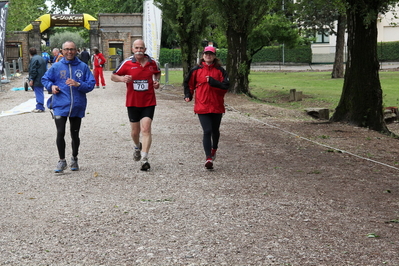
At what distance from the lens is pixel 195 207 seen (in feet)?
23.1

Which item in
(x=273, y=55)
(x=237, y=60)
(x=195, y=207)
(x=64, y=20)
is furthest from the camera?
(x=273, y=55)

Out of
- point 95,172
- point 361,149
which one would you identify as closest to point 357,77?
point 361,149

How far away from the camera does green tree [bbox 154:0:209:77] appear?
29.4 meters

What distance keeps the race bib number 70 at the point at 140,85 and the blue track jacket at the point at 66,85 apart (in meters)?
0.60

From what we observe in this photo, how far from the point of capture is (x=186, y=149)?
1169 centimetres

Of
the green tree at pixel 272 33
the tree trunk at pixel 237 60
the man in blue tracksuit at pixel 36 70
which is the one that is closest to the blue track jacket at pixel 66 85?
the man in blue tracksuit at pixel 36 70

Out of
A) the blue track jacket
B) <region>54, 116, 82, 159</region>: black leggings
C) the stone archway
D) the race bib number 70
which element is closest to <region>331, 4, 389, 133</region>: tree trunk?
the race bib number 70

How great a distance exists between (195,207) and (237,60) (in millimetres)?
19326

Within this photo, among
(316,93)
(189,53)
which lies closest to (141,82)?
(316,93)

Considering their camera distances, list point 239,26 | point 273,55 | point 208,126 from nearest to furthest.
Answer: point 208,126, point 239,26, point 273,55

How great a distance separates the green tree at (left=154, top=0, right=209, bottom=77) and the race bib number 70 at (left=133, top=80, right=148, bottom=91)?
2006cm

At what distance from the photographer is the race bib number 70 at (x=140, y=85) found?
936 cm

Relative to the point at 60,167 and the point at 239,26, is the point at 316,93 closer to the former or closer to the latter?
the point at 239,26

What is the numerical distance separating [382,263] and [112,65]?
169 feet
